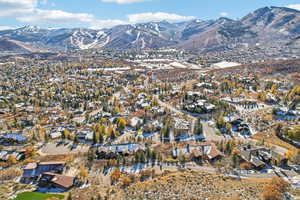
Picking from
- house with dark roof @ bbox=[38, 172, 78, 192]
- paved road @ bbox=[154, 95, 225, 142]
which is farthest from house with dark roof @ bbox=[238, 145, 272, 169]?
house with dark roof @ bbox=[38, 172, 78, 192]

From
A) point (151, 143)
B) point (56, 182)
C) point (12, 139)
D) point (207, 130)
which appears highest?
point (207, 130)

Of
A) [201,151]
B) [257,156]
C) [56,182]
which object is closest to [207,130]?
[201,151]

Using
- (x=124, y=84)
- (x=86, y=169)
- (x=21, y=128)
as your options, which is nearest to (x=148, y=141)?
(x=86, y=169)

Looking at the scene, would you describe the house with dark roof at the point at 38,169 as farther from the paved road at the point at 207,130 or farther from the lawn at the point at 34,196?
the paved road at the point at 207,130

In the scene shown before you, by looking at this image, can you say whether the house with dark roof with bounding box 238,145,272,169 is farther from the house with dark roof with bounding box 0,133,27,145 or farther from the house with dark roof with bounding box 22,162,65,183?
the house with dark roof with bounding box 0,133,27,145

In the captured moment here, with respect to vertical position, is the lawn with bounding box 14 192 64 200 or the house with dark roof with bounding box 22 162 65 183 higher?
the house with dark roof with bounding box 22 162 65 183

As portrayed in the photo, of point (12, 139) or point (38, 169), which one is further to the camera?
point (12, 139)

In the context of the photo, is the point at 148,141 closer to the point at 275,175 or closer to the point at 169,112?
the point at 169,112

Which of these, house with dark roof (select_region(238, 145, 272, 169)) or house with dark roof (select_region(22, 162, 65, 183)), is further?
house with dark roof (select_region(238, 145, 272, 169))

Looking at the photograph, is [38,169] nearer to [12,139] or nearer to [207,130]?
[12,139]

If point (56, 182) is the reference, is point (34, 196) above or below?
below

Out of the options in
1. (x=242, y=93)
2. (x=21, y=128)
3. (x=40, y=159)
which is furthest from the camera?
(x=242, y=93)
